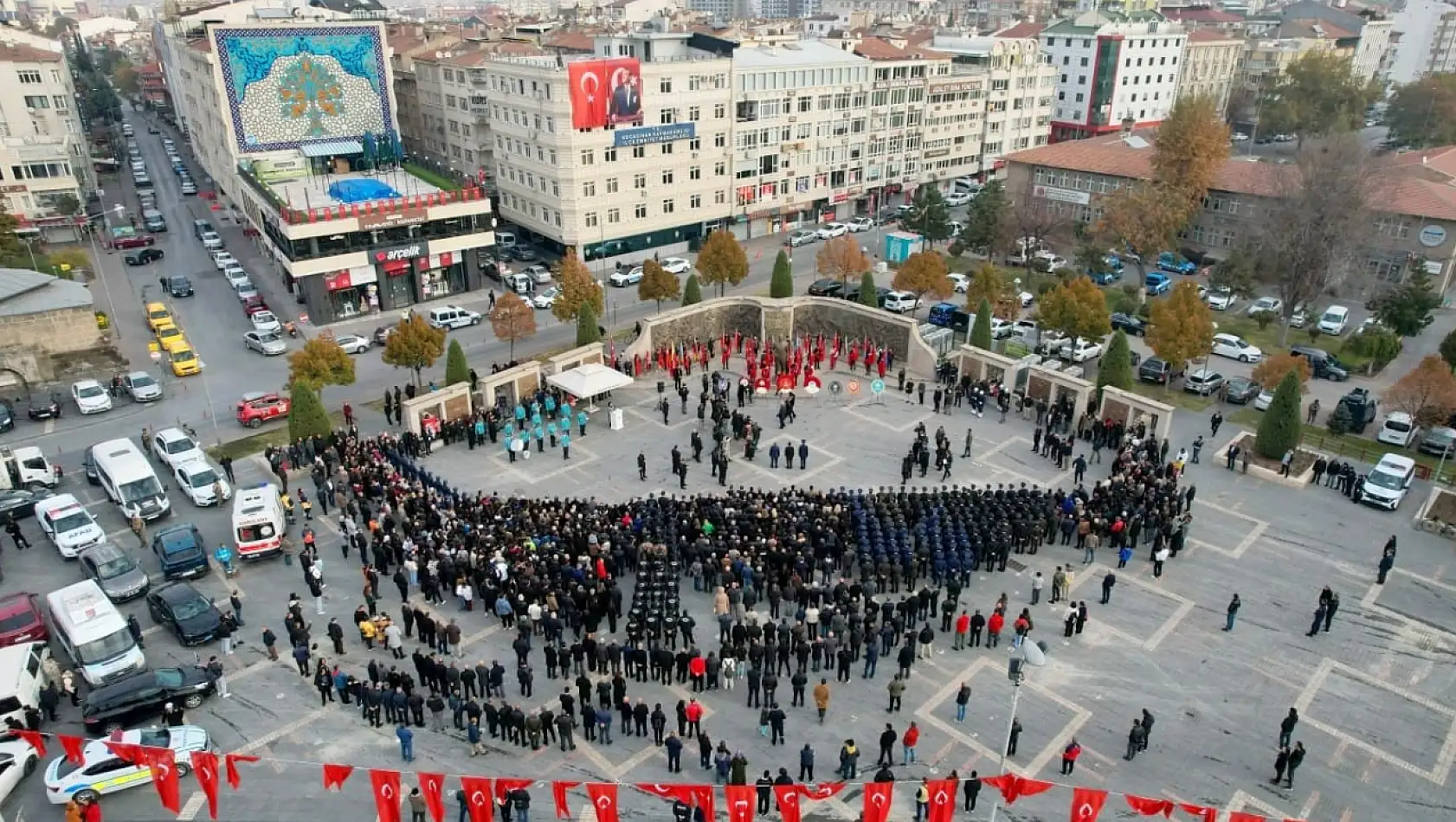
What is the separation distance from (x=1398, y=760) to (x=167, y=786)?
24548mm

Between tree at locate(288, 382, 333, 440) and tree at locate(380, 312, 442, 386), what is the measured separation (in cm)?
537

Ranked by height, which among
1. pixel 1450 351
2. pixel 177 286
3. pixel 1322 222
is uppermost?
pixel 1322 222

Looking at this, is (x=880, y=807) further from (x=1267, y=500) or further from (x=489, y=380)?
(x=489, y=380)

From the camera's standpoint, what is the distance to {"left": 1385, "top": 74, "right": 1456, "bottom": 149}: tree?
83.6 metres

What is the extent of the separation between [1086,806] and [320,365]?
3023 cm

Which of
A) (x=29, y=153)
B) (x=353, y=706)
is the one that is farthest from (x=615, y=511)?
(x=29, y=153)

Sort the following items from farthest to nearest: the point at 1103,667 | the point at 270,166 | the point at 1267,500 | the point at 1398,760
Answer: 1. the point at 270,166
2. the point at 1267,500
3. the point at 1103,667
4. the point at 1398,760

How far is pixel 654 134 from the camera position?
2255 inches

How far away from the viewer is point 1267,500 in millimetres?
31125

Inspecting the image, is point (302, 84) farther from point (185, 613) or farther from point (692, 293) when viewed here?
point (185, 613)

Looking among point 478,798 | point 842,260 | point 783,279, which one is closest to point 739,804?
point 478,798

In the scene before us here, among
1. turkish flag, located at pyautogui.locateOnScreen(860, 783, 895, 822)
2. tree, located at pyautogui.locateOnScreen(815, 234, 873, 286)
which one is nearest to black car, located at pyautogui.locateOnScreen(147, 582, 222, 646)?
turkish flag, located at pyautogui.locateOnScreen(860, 783, 895, 822)

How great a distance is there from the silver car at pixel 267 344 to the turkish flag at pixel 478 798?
1328 inches

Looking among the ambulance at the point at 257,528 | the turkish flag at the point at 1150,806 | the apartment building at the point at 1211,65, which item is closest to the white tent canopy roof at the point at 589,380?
the ambulance at the point at 257,528
